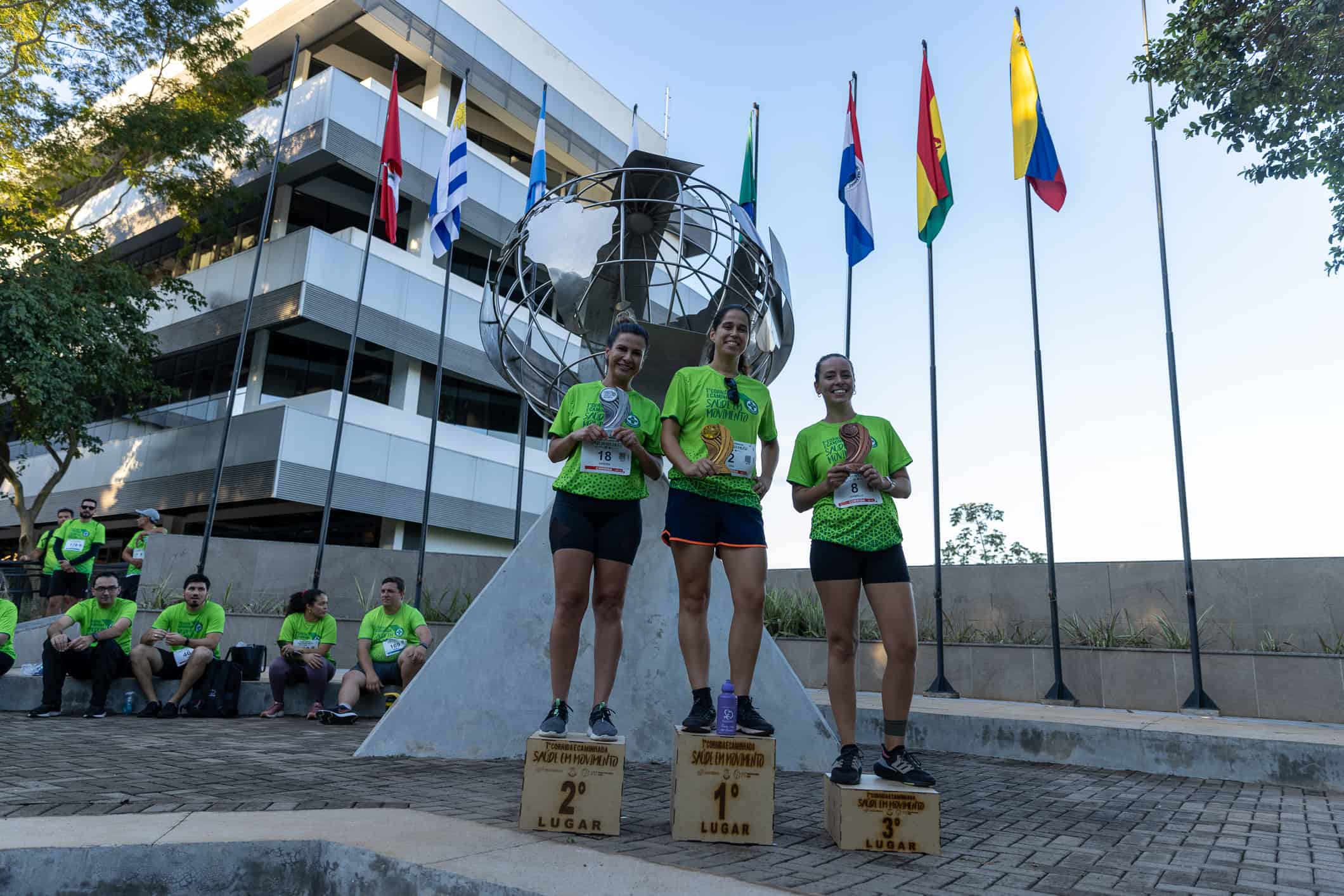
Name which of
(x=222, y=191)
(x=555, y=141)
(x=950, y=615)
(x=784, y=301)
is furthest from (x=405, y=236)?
(x=784, y=301)

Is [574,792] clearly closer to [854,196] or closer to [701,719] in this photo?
[701,719]

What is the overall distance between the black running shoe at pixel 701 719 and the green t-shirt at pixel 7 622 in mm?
6934

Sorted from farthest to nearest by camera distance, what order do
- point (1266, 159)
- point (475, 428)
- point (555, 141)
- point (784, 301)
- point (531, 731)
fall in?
point (555, 141)
point (475, 428)
point (1266, 159)
point (784, 301)
point (531, 731)

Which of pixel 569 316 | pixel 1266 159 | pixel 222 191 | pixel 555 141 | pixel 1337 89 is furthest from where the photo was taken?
pixel 555 141

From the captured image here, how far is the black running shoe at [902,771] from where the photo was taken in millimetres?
3275

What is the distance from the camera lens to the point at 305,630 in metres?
8.00

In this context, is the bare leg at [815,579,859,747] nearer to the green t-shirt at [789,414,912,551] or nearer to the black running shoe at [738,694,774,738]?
the green t-shirt at [789,414,912,551]

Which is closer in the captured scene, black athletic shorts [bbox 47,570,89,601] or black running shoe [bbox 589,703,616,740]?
black running shoe [bbox 589,703,616,740]

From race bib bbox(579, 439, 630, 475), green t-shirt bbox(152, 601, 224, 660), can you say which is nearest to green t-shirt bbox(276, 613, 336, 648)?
green t-shirt bbox(152, 601, 224, 660)

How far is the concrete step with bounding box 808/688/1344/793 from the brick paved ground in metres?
0.16

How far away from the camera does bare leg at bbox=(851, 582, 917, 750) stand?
3473mm

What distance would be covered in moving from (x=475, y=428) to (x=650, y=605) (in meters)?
16.5

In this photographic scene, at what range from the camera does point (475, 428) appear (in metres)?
21.1

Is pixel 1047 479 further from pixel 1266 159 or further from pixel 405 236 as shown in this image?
pixel 405 236
